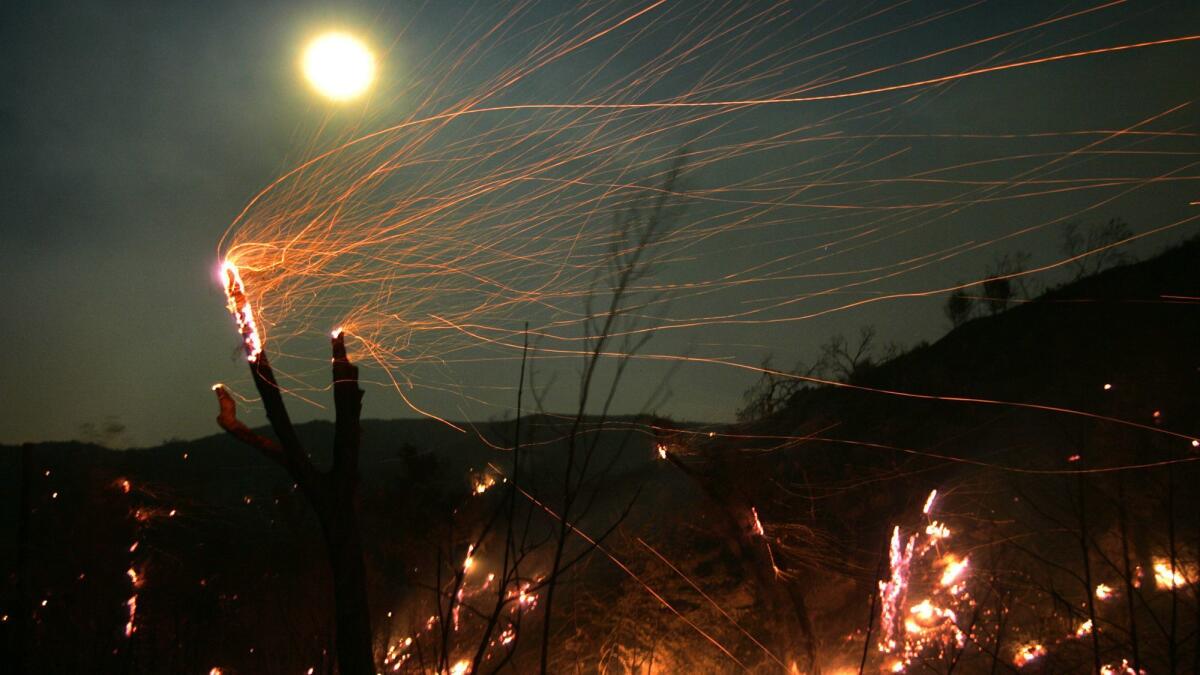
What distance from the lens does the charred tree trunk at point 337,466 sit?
5.05 meters

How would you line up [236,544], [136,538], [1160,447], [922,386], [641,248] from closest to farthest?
[641,248]
[1160,447]
[136,538]
[922,386]
[236,544]

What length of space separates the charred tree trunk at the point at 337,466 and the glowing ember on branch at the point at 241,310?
0.09 metres

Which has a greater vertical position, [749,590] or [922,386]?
[922,386]

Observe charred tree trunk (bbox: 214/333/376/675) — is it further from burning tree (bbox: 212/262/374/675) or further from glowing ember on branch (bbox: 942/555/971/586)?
glowing ember on branch (bbox: 942/555/971/586)

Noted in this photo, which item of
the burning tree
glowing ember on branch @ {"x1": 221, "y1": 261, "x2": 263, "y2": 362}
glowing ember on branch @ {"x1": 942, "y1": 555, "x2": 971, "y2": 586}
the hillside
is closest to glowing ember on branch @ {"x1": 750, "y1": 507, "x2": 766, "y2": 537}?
the hillside

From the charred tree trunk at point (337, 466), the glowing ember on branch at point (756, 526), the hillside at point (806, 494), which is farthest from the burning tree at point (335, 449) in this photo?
the glowing ember on branch at point (756, 526)

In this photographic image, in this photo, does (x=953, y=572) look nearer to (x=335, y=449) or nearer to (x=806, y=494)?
(x=806, y=494)

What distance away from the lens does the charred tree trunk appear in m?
5.05

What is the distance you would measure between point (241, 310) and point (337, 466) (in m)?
1.27

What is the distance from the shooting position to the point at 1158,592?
12805 millimetres

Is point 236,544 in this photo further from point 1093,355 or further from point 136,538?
point 1093,355

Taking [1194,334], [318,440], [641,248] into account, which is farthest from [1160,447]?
[318,440]

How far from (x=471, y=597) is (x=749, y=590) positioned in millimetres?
8657

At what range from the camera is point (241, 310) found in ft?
17.0
